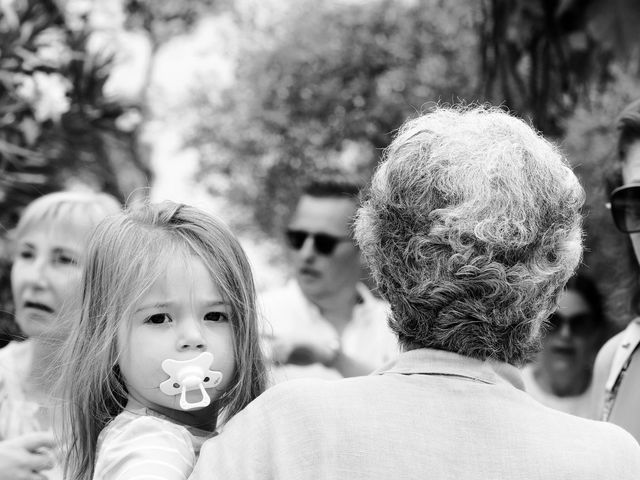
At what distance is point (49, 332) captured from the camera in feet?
7.59

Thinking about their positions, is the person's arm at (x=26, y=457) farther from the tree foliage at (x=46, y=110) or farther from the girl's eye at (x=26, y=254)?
the tree foliage at (x=46, y=110)

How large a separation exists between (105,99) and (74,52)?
0.34 meters

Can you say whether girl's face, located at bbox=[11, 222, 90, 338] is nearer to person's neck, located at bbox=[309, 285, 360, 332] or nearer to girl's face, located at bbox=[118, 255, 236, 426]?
girl's face, located at bbox=[118, 255, 236, 426]

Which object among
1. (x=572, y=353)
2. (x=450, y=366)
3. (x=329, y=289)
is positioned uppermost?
(x=450, y=366)

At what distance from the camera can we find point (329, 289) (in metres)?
4.70

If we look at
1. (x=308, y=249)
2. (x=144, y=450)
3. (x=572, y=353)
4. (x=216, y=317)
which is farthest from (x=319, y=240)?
(x=144, y=450)

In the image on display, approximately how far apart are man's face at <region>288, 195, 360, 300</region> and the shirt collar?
2.96 meters

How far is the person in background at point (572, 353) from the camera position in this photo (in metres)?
5.04

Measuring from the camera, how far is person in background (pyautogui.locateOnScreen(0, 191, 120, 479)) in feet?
8.98

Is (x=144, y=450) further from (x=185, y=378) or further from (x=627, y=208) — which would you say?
(x=627, y=208)

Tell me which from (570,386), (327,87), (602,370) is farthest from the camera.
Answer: (327,87)

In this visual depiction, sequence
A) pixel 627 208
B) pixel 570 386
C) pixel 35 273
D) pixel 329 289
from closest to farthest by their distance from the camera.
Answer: pixel 627 208, pixel 35 273, pixel 329 289, pixel 570 386

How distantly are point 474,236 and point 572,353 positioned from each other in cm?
374

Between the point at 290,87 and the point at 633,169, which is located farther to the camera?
the point at 290,87
